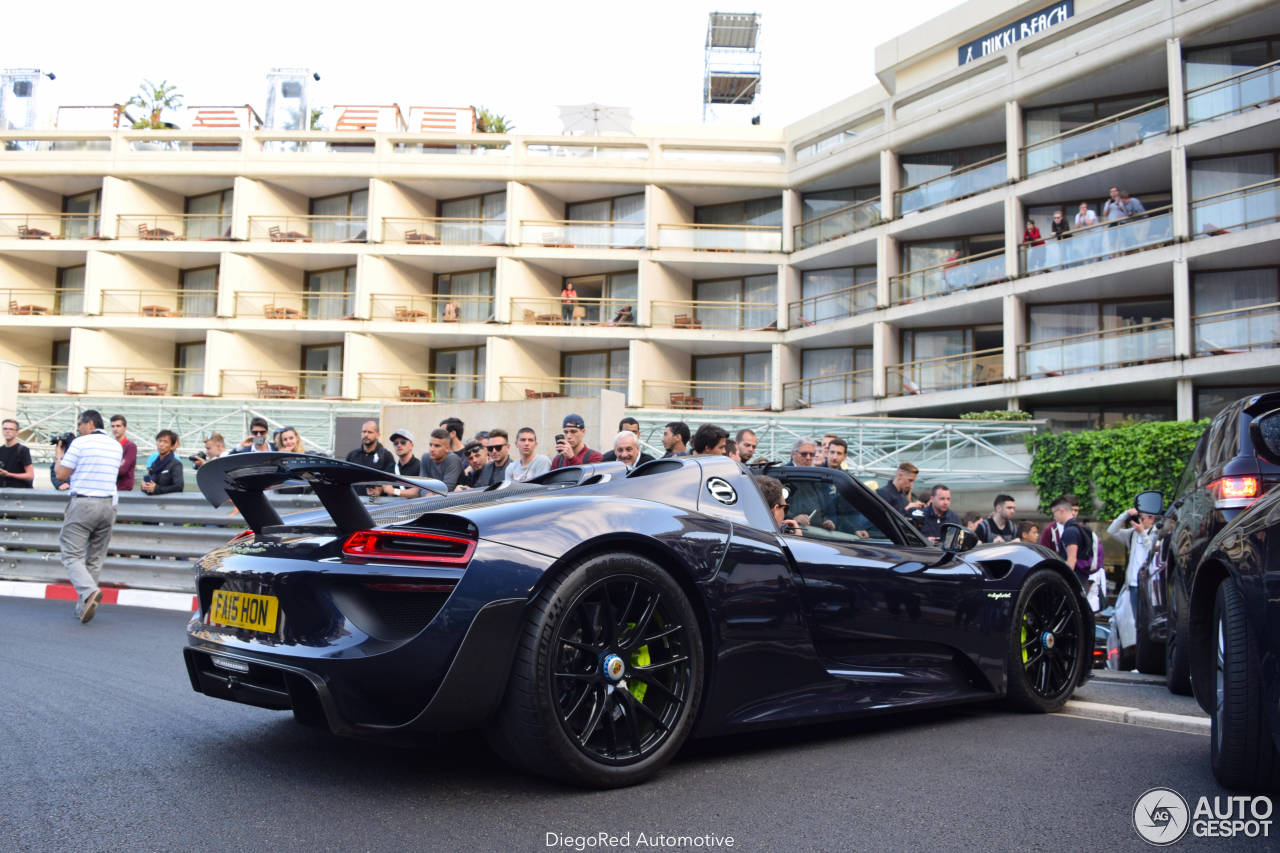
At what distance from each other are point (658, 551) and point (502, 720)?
792 mm

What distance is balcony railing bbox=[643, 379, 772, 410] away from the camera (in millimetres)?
34875

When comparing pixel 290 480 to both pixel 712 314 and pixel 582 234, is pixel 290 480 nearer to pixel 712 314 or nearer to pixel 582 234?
pixel 582 234

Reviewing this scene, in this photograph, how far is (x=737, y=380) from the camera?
119ft

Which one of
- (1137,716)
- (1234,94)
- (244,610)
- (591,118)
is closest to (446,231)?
(591,118)

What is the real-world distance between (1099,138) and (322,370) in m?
26.6

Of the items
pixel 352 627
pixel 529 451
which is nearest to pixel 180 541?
pixel 529 451

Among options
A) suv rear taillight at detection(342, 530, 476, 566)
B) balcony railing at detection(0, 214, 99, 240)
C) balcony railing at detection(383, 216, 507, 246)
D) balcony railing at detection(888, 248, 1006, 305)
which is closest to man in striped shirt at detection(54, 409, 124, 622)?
suv rear taillight at detection(342, 530, 476, 566)

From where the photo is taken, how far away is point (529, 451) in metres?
8.97

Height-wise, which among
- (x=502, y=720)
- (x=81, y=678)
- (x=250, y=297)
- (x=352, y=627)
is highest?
(x=250, y=297)

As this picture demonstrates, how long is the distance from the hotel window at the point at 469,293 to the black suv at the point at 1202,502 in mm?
30544

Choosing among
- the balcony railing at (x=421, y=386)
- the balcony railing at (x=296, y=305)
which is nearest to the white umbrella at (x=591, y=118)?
the balcony railing at (x=421, y=386)

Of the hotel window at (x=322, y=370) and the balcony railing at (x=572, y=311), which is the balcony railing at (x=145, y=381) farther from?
the balcony railing at (x=572, y=311)

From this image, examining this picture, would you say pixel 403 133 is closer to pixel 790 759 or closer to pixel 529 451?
pixel 529 451

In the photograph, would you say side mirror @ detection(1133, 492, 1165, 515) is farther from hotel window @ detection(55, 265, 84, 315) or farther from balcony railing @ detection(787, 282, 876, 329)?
hotel window @ detection(55, 265, 84, 315)
